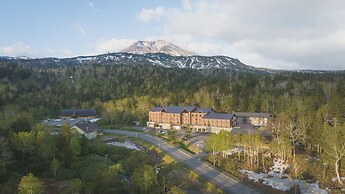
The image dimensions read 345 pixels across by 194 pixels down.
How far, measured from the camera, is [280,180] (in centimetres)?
4706

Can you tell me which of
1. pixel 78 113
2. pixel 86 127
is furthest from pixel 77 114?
pixel 86 127

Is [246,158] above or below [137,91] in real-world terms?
below

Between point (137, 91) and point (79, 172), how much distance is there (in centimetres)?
9010

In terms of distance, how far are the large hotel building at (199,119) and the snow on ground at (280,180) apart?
33.8m

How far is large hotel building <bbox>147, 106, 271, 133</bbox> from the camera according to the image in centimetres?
8788

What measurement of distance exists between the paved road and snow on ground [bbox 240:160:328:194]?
4.06m

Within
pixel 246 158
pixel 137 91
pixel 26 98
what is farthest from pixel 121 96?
pixel 246 158

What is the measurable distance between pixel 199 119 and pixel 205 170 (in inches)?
1693

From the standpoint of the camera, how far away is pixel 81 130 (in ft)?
256

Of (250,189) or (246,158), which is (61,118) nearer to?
(246,158)

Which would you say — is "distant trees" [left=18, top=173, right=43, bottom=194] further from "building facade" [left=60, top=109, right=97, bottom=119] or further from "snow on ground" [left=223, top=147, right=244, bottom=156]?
"building facade" [left=60, top=109, right=97, bottom=119]

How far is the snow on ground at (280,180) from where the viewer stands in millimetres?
43250

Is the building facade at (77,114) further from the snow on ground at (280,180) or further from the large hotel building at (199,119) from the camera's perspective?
the snow on ground at (280,180)

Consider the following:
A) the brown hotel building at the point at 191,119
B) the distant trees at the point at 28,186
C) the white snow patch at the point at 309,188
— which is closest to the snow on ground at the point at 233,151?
the white snow patch at the point at 309,188
